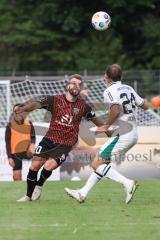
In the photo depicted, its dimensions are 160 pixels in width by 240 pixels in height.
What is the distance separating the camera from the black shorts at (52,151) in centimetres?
1258

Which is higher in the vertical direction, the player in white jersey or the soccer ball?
the soccer ball

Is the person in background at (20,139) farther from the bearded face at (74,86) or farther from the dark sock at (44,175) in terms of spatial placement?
the bearded face at (74,86)

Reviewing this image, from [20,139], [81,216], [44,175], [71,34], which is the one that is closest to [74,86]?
[44,175]

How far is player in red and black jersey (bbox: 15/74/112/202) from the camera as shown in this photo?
12.5 metres

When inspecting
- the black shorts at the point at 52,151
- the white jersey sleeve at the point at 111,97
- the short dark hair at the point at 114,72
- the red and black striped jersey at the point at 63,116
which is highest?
the short dark hair at the point at 114,72

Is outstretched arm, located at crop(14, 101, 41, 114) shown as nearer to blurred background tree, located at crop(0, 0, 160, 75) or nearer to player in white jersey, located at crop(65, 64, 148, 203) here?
player in white jersey, located at crop(65, 64, 148, 203)

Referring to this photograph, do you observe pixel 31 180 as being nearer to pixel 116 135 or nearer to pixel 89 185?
pixel 89 185

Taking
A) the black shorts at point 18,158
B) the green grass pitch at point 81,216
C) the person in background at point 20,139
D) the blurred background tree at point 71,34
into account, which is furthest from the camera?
Answer: the blurred background tree at point 71,34

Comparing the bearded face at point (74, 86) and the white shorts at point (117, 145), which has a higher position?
the bearded face at point (74, 86)

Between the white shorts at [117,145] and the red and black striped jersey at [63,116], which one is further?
the white shorts at [117,145]

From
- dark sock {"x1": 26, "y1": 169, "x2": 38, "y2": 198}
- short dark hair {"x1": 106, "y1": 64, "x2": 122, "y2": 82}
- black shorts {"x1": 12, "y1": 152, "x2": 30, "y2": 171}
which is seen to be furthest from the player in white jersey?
black shorts {"x1": 12, "y1": 152, "x2": 30, "y2": 171}

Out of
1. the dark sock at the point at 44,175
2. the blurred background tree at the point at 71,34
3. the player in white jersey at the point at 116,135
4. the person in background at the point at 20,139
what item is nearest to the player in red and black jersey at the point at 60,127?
the dark sock at the point at 44,175

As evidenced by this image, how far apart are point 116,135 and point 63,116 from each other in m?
0.87

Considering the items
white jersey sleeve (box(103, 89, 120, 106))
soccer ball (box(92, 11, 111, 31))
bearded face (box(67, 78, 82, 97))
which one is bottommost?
white jersey sleeve (box(103, 89, 120, 106))
